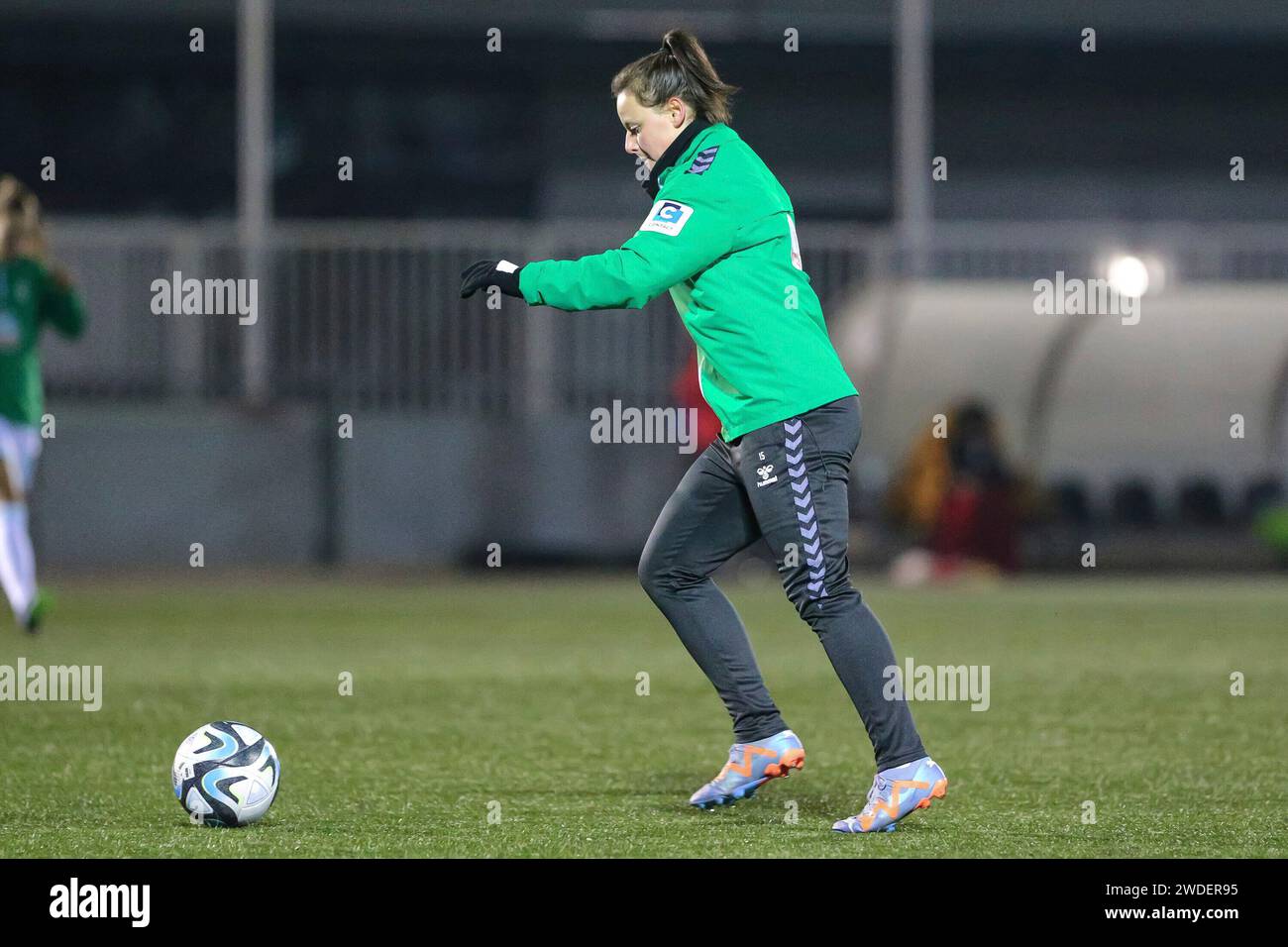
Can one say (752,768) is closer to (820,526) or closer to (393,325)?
(820,526)

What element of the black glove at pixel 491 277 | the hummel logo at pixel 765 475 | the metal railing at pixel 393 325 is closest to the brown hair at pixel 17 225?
Answer: the black glove at pixel 491 277

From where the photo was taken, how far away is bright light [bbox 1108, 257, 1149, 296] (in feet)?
69.3

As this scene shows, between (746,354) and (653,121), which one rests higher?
(653,121)

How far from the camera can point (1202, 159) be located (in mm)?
28234

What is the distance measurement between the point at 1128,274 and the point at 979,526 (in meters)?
4.52

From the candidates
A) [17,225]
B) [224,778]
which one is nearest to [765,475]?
[224,778]

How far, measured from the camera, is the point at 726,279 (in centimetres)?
612

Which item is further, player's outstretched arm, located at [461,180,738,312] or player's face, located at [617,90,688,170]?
player's face, located at [617,90,688,170]

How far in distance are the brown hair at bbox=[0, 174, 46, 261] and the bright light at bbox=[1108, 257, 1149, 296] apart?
11.6m

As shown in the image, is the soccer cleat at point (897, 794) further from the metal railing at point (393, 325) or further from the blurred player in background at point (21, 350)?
the metal railing at point (393, 325)

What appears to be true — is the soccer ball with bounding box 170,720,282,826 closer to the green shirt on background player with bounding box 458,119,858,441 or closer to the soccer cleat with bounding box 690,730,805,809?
the soccer cleat with bounding box 690,730,805,809

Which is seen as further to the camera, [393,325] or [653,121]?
[393,325]

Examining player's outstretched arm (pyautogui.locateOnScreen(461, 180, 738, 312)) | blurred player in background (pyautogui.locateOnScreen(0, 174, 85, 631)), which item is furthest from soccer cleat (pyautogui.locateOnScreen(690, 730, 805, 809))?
blurred player in background (pyautogui.locateOnScreen(0, 174, 85, 631))
